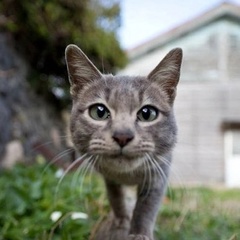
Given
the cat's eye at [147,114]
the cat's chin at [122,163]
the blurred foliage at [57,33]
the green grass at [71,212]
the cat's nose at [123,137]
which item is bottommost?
the green grass at [71,212]

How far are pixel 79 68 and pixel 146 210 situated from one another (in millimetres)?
473

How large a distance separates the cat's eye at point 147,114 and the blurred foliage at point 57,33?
2.15m

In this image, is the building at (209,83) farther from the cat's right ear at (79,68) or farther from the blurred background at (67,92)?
the cat's right ear at (79,68)

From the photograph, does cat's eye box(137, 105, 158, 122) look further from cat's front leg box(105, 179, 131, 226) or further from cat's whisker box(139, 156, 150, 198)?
cat's front leg box(105, 179, 131, 226)

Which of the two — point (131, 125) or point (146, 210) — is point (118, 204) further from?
point (131, 125)

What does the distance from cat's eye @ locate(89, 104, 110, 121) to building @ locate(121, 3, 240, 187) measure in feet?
14.2

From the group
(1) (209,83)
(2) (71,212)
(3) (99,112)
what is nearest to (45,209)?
(2) (71,212)

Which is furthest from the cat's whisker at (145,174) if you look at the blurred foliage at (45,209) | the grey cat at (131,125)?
the blurred foliage at (45,209)

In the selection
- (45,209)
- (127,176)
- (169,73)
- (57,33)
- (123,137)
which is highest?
(57,33)

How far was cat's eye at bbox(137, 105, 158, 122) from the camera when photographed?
1.26 m

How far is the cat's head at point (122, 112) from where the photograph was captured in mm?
1193

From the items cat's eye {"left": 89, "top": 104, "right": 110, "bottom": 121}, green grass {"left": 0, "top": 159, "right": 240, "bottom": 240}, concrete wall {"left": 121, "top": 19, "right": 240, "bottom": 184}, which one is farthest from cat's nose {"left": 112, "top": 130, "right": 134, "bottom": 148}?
concrete wall {"left": 121, "top": 19, "right": 240, "bottom": 184}

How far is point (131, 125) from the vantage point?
118 cm

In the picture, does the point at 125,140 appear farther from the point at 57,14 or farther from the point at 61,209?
the point at 57,14
